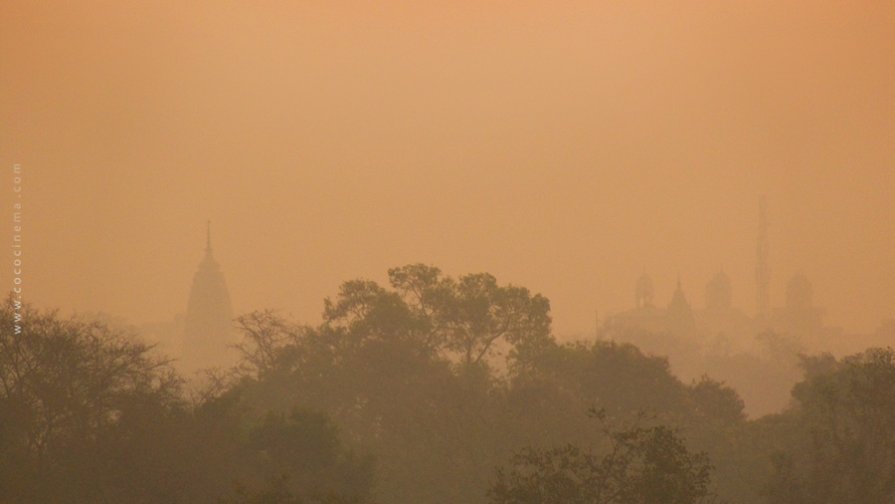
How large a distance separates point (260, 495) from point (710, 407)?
3345cm

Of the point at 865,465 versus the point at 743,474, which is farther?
the point at 743,474

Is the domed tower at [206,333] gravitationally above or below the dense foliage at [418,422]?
above

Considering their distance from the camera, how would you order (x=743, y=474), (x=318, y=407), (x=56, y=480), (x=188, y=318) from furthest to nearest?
1. (x=188, y=318)
2. (x=318, y=407)
3. (x=743, y=474)
4. (x=56, y=480)

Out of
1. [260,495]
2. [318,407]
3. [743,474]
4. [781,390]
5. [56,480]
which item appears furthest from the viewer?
[781,390]

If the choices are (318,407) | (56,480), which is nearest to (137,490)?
(56,480)

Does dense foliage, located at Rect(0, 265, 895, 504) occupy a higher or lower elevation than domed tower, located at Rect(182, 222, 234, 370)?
lower

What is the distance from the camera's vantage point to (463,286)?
2699 inches

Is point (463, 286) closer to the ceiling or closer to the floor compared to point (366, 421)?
closer to the ceiling

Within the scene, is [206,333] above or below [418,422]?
above

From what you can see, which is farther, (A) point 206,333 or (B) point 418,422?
(A) point 206,333

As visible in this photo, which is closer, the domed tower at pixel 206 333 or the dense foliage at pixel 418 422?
the dense foliage at pixel 418 422

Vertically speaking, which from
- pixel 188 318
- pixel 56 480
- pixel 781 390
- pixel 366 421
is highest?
pixel 188 318

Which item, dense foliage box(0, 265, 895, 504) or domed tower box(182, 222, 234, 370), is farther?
domed tower box(182, 222, 234, 370)

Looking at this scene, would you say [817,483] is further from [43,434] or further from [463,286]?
[463,286]
